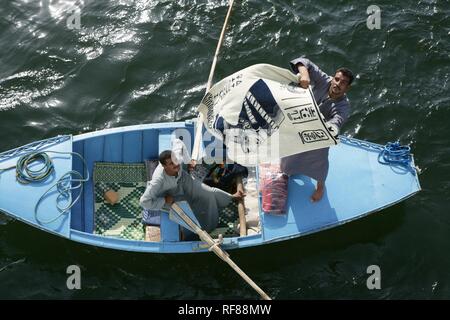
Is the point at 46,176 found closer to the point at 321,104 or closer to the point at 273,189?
the point at 273,189

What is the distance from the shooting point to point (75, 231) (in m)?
8.82

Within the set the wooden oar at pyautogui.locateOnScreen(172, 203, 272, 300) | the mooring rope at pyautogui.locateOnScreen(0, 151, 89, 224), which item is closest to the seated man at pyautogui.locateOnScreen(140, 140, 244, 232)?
the wooden oar at pyautogui.locateOnScreen(172, 203, 272, 300)

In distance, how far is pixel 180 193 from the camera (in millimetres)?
8930

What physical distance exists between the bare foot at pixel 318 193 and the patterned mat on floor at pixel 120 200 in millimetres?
2607

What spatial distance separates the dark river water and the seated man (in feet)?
3.31

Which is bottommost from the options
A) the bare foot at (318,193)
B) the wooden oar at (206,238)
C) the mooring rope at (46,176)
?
the wooden oar at (206,238)

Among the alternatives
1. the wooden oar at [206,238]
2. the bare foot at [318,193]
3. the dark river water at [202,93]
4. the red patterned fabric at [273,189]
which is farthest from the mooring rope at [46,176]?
the bare foot at [318,193]

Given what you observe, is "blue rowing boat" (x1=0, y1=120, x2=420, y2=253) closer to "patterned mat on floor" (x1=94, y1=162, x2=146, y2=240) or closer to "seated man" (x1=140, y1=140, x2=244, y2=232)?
"patterned mat on floor" (x1=94, y1=162, x2=146, y2=240)

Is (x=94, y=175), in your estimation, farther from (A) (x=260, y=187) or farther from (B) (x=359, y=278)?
(B) (x=359, y=278)

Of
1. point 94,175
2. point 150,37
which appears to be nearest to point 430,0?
point 150,37

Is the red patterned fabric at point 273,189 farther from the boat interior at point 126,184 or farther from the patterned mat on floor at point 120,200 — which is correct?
the patterned mat on floor at point 120,200

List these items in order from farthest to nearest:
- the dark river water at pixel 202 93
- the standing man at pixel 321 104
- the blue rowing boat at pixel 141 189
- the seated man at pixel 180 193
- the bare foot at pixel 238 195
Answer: the dark river water at pixel 202 93
the bare foot at pixel 238 195
the blue rowing boat at pixel 141 189
the seated man at pixel 180 193
the standing man at pixel 321 104

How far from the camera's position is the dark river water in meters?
9.66

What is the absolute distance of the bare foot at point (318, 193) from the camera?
9.00 m
